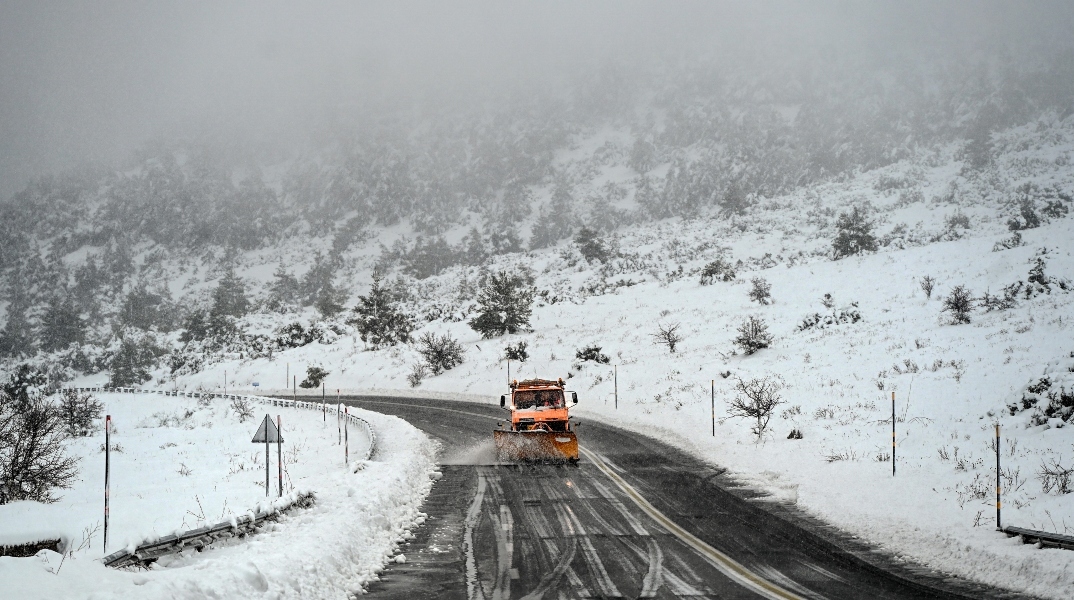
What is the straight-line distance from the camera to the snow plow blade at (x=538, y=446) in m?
16.7

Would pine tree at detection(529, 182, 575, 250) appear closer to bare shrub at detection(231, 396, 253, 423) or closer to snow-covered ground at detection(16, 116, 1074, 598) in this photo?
snow-covered ground at detection(16, 116, 1074, 598)

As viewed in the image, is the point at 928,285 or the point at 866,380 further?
the point at 928,285

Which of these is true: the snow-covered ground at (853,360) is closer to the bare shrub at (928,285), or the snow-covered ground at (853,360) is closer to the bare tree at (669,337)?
the bare shrub at (928,285)

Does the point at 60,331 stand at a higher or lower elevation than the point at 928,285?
lower

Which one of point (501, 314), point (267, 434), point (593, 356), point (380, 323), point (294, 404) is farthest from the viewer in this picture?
point (380, 323)

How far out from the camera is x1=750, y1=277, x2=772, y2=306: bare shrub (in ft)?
139

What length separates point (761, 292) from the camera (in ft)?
141

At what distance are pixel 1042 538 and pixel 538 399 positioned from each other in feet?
40.5

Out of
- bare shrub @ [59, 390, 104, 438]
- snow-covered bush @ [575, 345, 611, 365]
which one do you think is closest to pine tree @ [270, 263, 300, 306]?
bare shrub @ [59, 390, 104, 438]

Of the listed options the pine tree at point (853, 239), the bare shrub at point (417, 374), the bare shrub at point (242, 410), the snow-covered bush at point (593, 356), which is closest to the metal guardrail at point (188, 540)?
the bare shrub at point (242, 410)

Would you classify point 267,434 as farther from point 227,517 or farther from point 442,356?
point 442,356

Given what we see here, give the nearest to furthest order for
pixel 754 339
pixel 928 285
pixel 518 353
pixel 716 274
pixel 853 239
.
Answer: pixel 754 339
pixel 928 285
pixel 518 353
pixel 716 274
pixel 853 239

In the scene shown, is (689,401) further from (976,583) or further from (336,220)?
(336,220)

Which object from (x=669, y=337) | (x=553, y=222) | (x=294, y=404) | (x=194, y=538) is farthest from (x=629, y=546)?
(x=553, y=222)
